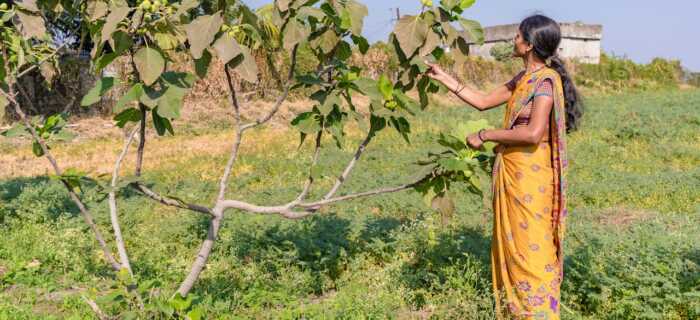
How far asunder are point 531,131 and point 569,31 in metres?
35.4

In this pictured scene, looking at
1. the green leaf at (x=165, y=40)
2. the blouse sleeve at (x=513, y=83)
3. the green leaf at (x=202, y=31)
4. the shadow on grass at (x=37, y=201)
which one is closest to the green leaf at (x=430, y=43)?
the blouse sleeve at (x=513, y=83)

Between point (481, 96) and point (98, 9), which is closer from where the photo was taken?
point (98, 9)

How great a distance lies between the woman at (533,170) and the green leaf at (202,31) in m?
1.20

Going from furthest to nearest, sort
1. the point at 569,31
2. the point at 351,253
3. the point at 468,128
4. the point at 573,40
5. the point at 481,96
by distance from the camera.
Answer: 1. the point at 573,40
2. the point at 569,31
3. the point at 351,253
4. the point at 481,96
5. the point at 468,128

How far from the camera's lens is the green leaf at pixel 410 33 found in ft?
8.77

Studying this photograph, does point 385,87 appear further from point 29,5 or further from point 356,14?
point 29,5

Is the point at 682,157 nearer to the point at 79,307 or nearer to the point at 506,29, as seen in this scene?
the point at 79,307

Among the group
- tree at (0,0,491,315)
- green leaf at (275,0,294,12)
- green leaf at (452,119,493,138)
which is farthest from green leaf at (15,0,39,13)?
green leaf at (452,119,493,138)

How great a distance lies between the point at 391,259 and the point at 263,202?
7.52 ft

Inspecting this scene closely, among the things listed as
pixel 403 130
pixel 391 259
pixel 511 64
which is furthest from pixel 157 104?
pixel 511 64

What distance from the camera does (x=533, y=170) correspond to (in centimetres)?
308

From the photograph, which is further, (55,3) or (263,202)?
(263,202)

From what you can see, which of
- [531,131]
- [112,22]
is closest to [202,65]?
→ [112,22]

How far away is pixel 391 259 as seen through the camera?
423 cm
